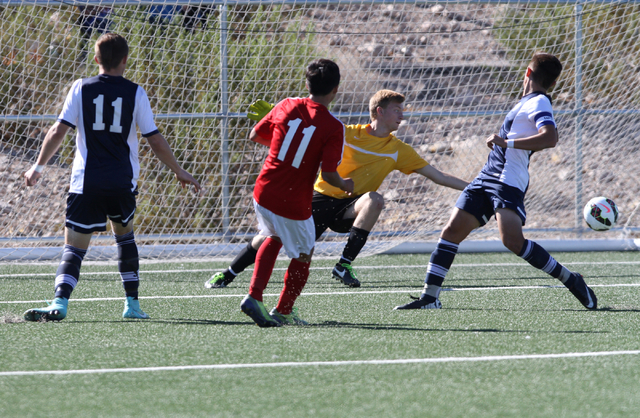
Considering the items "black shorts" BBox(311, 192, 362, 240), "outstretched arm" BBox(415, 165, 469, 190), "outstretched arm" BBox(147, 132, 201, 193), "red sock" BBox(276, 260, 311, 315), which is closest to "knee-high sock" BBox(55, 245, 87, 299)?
"outstretched arm" BBox(147, 132, 201, 193)

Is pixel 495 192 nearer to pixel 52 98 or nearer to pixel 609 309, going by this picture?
pixel 609 309

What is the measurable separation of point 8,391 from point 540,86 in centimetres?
322

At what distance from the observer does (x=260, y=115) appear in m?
4.30

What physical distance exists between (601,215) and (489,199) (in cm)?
157

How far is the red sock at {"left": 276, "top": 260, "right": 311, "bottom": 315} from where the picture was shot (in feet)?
12.3

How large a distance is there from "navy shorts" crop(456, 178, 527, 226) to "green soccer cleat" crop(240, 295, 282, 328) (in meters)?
1.42

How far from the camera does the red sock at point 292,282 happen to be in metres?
3.74

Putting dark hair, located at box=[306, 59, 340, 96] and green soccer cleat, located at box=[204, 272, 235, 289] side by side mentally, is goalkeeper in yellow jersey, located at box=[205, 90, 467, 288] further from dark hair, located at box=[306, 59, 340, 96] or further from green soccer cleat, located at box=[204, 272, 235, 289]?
dark hair, located at box=[306, 59, 340, 96]

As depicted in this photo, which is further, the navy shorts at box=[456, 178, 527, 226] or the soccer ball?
the soccer ball

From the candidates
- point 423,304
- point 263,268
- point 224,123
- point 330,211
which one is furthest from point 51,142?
point 224,123

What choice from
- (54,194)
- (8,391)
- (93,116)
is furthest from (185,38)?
(8,391)

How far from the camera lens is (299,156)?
362cm

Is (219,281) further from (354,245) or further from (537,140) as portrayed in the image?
(537,140)

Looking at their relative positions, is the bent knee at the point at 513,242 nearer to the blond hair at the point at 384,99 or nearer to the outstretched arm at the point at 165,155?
the blond hair at the point at 384,99
